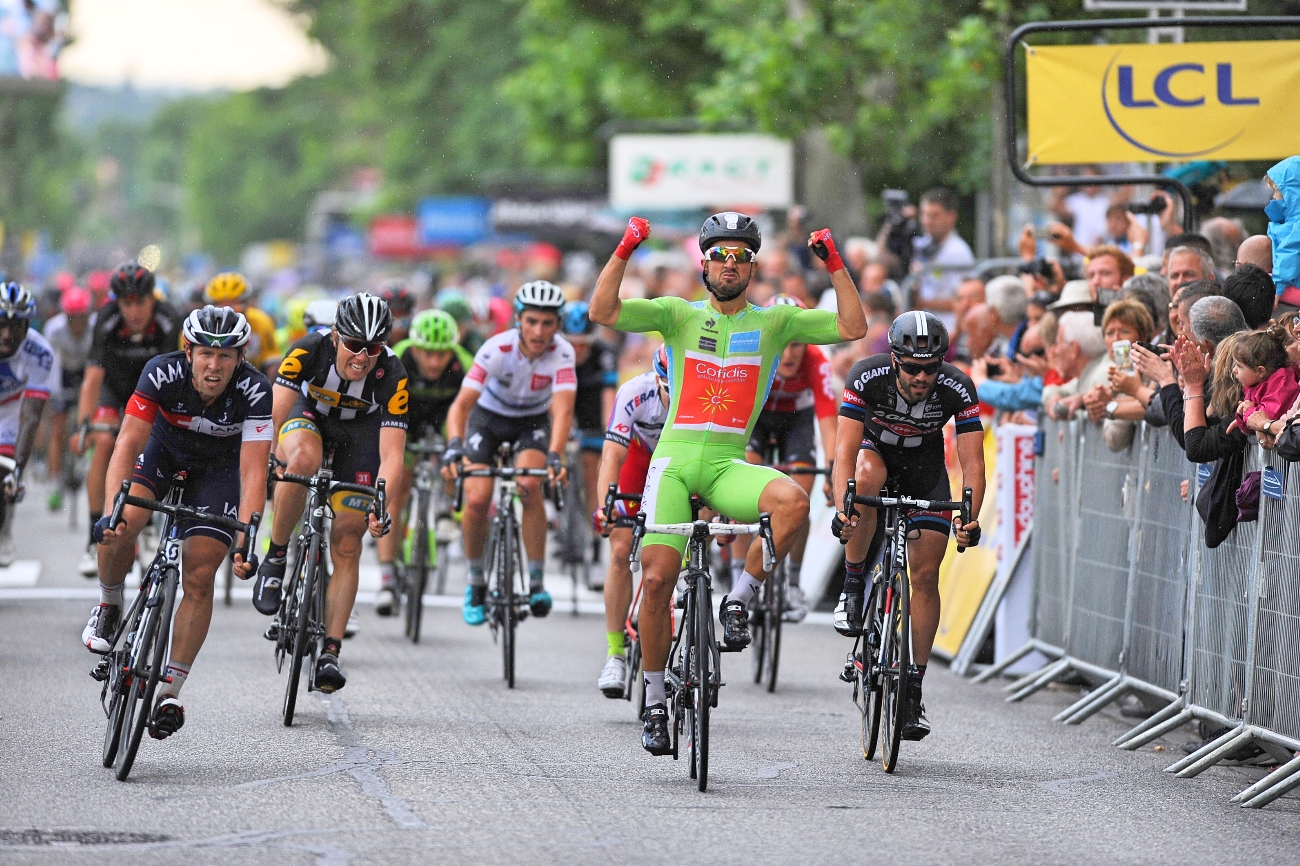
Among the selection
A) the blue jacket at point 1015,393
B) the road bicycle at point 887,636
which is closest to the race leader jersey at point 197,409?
the road bicycle at point 887,636

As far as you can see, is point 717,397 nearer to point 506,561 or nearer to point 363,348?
point 363,348

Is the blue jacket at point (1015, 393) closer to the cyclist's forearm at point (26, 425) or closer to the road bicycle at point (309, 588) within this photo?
the road bicycle at point (309, 588)

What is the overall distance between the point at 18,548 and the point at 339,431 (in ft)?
29.2

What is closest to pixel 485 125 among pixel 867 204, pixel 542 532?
→ pixel 867 204

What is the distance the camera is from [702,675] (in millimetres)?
7902

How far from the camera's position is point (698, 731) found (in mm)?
8055

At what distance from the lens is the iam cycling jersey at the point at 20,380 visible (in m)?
12.2

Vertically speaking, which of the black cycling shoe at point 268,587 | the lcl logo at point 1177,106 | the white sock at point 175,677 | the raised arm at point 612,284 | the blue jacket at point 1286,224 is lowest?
the white sock at point 175,677

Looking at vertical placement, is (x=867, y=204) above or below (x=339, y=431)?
above

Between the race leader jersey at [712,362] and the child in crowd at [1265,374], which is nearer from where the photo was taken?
the child in crowd at [1265,374]

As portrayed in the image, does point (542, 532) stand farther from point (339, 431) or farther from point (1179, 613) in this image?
point (1179, 613)

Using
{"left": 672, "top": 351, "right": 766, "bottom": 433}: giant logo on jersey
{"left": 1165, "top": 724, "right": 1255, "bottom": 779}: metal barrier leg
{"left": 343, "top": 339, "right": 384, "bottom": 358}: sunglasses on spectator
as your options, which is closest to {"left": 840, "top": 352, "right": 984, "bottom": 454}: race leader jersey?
{"left": 672, "top": 351, "right": 766, "bottom": 433}: giant logo on jersey

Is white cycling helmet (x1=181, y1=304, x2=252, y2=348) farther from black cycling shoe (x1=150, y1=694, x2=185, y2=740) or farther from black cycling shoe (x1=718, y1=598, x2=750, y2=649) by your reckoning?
black cycling shoe (x1=718, y1=598, x2=750, y2=649)

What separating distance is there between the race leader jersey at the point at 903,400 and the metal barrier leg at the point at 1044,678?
2.56 metres
